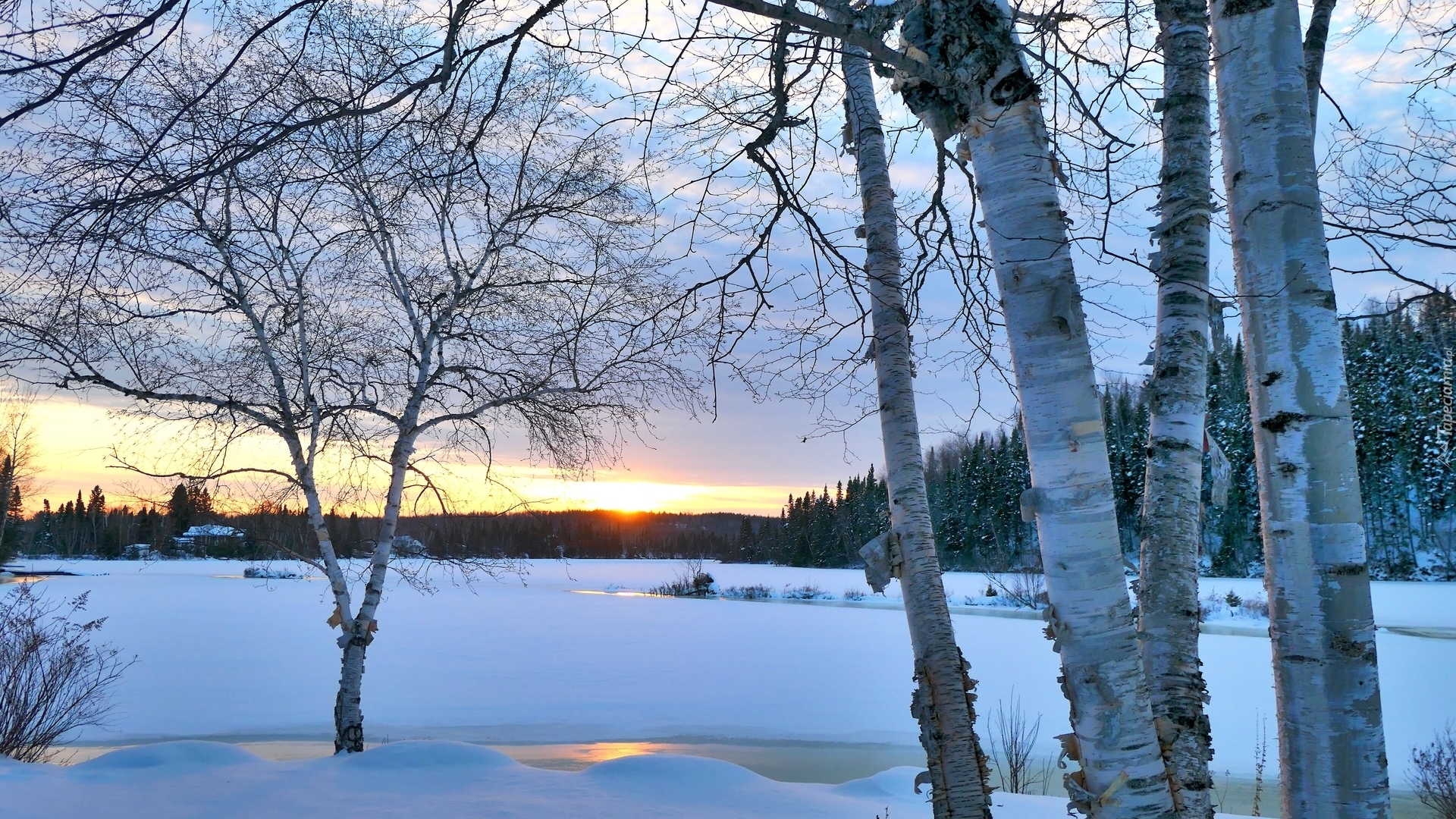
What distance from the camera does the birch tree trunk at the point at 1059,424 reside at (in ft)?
6.00

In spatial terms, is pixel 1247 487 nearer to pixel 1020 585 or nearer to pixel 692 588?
pixel 1020 585

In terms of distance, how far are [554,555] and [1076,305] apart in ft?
289

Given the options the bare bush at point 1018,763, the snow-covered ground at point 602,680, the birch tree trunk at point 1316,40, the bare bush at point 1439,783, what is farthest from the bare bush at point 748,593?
the birch tree trunk at point 1316,40

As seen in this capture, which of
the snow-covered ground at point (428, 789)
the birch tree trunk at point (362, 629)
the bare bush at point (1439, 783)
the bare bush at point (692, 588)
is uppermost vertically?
the birch tree trunk at point (362, 629)

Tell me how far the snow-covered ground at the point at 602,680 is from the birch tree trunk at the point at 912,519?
6.05 feet

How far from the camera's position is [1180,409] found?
3248 mm

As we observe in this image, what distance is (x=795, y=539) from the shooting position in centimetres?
6569

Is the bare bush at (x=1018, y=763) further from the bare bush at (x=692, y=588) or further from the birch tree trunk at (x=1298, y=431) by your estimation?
the bare bush at (x=692, y=588)

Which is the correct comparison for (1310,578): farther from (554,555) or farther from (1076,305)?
(554,555)

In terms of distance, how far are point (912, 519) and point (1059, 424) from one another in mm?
2303

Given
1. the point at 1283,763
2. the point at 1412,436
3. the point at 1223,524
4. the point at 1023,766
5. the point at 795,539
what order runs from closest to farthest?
the point at 1283,763 → the point at 1023,766 → the point at 1412,436 → the point at 1223,524 → the point at 795,539

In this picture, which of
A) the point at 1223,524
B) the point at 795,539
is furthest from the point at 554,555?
the point at 1223,524

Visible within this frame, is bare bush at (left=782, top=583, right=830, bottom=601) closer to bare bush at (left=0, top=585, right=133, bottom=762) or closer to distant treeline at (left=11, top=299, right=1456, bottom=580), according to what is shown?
distant treeline at (left=11, top=299, right=1456, bottom=580)

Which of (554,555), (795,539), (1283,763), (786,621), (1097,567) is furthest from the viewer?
(554,555)
